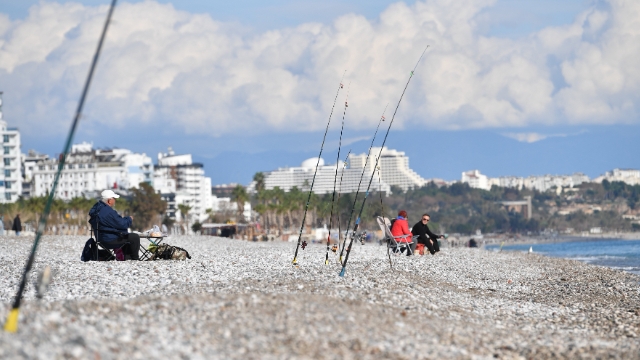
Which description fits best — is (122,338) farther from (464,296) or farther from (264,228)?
(264,228)

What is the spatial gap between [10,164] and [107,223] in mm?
86825

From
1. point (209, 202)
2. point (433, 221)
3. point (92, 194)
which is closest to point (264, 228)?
point (92, 194)

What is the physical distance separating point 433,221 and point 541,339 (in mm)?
186853

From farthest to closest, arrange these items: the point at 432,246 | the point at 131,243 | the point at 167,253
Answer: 1. the point at 432,246
2. the point at 167,253
3. the point at 131,243

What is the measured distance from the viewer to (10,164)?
95375mm

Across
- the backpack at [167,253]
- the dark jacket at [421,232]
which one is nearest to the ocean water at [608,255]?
the dark jacket at [421,232]

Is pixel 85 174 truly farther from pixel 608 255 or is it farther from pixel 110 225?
pixel 110 225

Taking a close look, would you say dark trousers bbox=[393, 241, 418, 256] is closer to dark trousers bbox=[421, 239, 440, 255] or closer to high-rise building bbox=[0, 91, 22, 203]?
dark trousers bbox=[421, 239, 440, 255]

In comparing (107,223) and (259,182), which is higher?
(259,182)

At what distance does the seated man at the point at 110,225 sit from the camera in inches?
529

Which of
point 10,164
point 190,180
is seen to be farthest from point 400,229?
point 190,180

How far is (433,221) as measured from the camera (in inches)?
7618

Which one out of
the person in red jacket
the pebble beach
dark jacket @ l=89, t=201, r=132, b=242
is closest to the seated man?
dark jacket @ l=89, t=201, r=132, b=242

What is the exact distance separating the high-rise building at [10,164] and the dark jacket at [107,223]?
8415 cm
